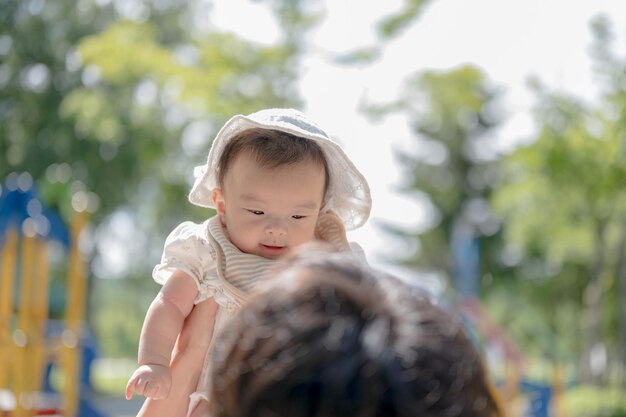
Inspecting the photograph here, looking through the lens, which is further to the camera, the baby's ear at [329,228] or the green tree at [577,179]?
the green tree at [577,179]

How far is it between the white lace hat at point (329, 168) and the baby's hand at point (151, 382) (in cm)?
48

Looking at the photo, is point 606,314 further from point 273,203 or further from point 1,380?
point 273,203

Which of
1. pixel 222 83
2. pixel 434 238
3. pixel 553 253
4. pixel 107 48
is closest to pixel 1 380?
pixel 222 83

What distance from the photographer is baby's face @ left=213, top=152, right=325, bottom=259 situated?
231cm

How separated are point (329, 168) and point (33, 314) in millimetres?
9698

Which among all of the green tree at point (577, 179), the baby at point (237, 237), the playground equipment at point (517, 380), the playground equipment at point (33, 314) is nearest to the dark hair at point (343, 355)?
the baby at point (237, 237)

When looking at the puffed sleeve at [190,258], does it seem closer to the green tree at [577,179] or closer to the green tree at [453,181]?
the green tree at [577,179]

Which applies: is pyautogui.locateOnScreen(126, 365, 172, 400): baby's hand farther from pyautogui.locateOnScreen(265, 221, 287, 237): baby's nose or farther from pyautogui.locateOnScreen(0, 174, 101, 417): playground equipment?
pyautogui.locateOnScreen(0, 174, 101, 417): playground equipment

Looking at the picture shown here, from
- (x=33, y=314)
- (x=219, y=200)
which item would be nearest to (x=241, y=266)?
(x=219, y=200)

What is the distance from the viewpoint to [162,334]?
224 centimetres

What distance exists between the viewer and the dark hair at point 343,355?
0.92 m

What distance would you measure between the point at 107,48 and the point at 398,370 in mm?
15877

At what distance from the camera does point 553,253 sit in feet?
68.6

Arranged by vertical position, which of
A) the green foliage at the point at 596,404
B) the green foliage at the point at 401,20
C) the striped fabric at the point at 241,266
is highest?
the green foliage at the point at 401,20
